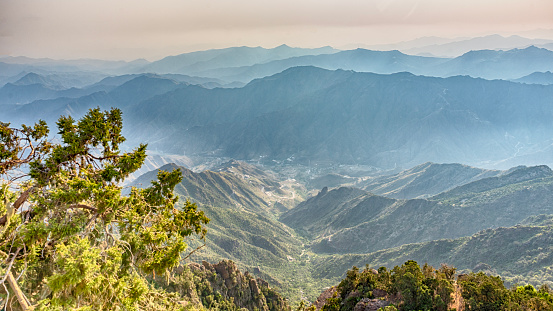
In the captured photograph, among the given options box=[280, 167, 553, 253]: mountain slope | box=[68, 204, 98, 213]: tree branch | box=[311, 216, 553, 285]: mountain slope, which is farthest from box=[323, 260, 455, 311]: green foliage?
box=[280, 167, 553, 253]: mountain slope

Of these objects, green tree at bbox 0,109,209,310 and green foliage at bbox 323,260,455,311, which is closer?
green tree at bbox 0,109,209,310

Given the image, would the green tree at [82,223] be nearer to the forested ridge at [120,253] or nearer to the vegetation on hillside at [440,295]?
the forested ridge at [120,253]

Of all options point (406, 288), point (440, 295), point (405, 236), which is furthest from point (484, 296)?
point (405, 236)

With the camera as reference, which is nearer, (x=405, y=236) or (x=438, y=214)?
(x=405, y=236)

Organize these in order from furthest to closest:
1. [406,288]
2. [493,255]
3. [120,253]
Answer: [493,255]
[406,288]
[120,253]

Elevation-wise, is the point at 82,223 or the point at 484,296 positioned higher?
the point at 82,223

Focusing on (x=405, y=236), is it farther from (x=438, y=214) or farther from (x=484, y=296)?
(x=484, y=296)

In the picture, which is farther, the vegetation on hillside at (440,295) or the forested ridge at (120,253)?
the vegetation on hillside at (440,295)

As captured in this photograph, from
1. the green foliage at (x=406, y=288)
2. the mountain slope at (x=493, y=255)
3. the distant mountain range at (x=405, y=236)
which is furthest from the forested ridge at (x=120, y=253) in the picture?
the distant mountain range at (x=405, y=236)

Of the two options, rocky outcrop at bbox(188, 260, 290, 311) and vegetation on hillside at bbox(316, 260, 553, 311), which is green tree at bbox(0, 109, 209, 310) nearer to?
vegetation on hillside at bbox(316, 260, 553, 311)

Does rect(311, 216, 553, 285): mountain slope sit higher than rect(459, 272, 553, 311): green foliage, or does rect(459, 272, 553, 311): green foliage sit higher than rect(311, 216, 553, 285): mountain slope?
rect(459, 272, 553, 311): green foliage
